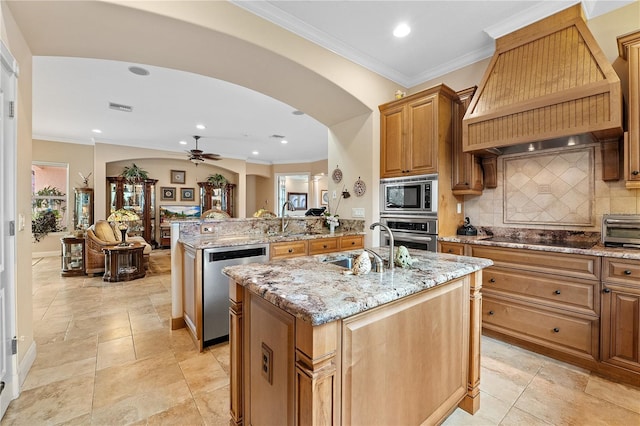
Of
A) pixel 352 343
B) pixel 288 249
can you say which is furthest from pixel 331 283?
pixel 288 249

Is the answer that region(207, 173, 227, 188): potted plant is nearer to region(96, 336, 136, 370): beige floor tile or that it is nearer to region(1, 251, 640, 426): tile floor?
region(1, 251, 640, 426): tile floor

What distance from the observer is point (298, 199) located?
12.1 meters

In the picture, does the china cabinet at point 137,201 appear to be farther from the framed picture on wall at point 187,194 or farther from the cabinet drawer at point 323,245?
the cabinet drawer at point 323,245

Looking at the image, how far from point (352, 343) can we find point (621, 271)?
2.26 metres

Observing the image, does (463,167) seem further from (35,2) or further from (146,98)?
(146,98)

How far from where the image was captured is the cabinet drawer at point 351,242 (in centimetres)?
358

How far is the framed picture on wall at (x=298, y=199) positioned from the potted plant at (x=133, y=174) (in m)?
5.35

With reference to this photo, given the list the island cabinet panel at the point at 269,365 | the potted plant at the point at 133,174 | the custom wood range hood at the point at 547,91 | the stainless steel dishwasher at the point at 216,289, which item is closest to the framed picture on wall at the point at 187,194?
the potted plant at the point at 133,174

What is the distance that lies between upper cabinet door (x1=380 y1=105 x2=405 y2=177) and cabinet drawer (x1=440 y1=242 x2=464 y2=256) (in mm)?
985

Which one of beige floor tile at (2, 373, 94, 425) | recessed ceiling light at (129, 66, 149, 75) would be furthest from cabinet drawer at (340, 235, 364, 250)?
recessed ceiling light at (129, 66, 149, 75)

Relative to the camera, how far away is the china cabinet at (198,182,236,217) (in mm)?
9297

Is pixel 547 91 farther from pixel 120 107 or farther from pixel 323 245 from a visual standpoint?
pixel 120 107

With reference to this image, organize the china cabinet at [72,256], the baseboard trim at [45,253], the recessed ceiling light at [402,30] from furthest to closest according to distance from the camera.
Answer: the baseboard trim at [45,253] → the china cabinet at [72,256] → the recessed ceiling light at [402,30]

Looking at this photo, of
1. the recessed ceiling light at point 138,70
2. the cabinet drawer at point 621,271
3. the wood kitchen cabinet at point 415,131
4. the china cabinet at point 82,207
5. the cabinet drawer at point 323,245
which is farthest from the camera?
the china cabinet at point 82,207
